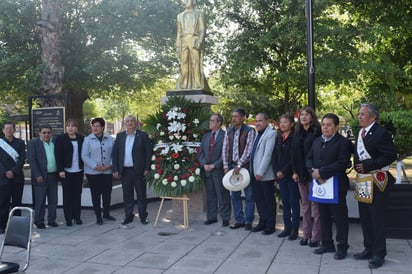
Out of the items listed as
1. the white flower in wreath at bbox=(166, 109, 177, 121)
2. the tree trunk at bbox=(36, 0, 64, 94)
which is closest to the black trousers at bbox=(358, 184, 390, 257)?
the white flower in wreath at bbox=(166, 109, 177, 121)

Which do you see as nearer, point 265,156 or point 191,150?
point 265,156

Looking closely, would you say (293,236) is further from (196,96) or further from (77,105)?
(77,105)

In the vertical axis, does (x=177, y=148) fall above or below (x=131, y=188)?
above

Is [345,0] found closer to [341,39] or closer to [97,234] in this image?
[341,39]

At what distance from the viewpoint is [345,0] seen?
45.3ft

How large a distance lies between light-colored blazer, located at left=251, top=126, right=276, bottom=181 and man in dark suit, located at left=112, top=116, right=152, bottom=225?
2042mm

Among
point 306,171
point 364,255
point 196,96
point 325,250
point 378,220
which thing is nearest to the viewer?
point 378,220

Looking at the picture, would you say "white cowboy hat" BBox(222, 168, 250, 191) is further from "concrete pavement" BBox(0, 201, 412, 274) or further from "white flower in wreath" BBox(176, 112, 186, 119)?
"white flower in wreath" BBox(176, 112, 186, 119)

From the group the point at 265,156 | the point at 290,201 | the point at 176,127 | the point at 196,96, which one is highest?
the point at 196,96

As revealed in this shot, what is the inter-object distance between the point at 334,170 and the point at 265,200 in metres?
1.79

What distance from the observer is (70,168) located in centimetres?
768

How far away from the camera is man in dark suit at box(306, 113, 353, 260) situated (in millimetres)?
5406

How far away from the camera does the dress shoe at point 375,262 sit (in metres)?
5.03

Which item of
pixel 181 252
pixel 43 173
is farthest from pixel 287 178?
pixel 43 173
